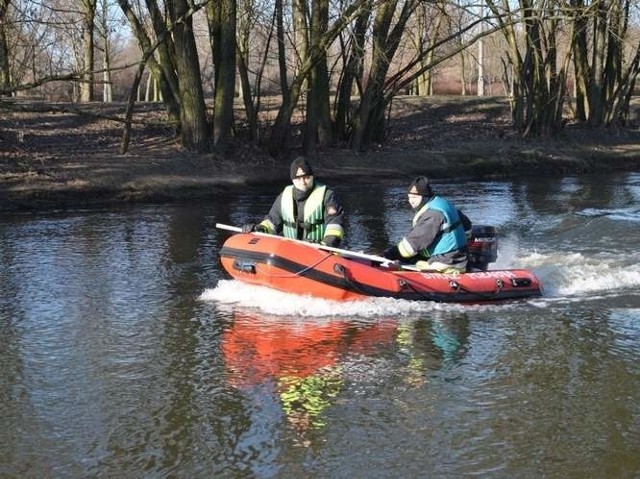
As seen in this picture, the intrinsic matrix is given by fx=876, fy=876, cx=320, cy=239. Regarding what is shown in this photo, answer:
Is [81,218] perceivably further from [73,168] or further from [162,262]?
[162,262]

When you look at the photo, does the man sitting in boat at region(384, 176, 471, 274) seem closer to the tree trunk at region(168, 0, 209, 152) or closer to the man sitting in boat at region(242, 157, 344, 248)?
the man sitting in boat at region(242, 157, 344, 248)

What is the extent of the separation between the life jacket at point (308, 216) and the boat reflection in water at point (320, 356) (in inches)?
46.1

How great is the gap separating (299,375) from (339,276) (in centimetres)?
194

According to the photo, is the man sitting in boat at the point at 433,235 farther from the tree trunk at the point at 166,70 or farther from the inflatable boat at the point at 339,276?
the tree trunk at the point at 166,70

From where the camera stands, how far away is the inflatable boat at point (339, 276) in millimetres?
8531

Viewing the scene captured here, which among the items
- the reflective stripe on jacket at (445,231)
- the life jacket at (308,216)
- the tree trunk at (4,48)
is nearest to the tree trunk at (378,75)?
the tree trunk at (4,48)

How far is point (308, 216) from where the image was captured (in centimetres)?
930

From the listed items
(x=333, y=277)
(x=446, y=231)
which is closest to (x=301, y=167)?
(x=333, y=277)

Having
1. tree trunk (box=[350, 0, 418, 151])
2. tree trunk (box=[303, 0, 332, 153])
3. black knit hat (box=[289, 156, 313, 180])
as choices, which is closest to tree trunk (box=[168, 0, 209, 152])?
tree trunk (box=[303, 0, 332, 153])

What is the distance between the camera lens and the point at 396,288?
8602mm

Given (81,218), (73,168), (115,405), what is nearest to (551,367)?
(115,405)

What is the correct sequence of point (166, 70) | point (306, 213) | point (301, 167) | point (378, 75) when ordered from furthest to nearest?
point (378, 75)
point (166, 70)
point (306, 213)
point (301, 167)

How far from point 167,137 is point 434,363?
15.0 metres

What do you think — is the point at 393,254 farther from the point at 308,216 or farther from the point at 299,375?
the point at 299,375
